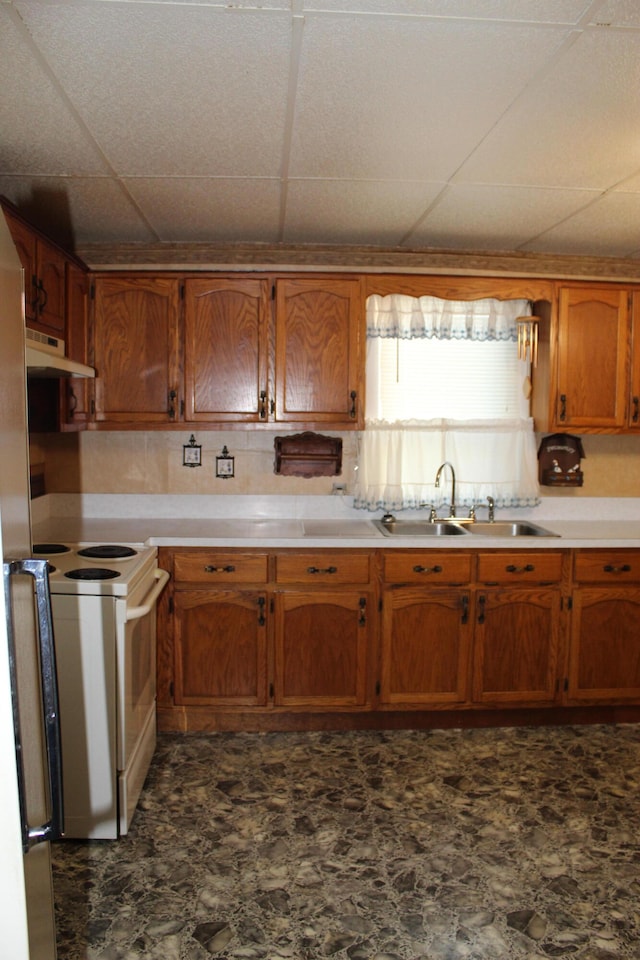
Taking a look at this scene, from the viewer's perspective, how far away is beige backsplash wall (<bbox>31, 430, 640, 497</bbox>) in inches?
142

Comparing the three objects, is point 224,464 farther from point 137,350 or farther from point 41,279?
point 41,279

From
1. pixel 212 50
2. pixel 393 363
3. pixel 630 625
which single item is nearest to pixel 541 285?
pixel 393 363

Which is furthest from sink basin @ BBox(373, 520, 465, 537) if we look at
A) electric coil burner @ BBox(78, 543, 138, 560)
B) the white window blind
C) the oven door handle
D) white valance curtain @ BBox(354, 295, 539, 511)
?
electric coil burner @ BBox(78, 543, 138, 560)

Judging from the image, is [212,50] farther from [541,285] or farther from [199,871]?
[199,871]

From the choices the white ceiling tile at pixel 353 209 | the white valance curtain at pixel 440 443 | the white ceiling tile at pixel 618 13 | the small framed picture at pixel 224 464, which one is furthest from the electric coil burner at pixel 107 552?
the white ceiling tile at pixel 618 13

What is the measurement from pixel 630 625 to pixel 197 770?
2.17 meters

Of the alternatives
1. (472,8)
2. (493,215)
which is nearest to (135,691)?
(472,8)

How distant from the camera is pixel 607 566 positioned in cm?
327

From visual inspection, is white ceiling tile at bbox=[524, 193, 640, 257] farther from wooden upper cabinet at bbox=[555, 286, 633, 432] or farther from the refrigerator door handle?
the refrigerator door handle

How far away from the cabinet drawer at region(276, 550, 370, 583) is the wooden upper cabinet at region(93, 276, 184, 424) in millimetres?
928

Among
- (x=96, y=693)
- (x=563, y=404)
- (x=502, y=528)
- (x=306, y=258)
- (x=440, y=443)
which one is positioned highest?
(x=306, y=258)

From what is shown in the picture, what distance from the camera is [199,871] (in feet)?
7.32

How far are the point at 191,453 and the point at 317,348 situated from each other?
2.97 ft

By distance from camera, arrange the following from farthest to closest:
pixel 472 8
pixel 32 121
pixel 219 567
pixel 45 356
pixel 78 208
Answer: pixel 219 567, pixel 78 208, pixel 45 356, pixel 32 121, pixel 472 8
